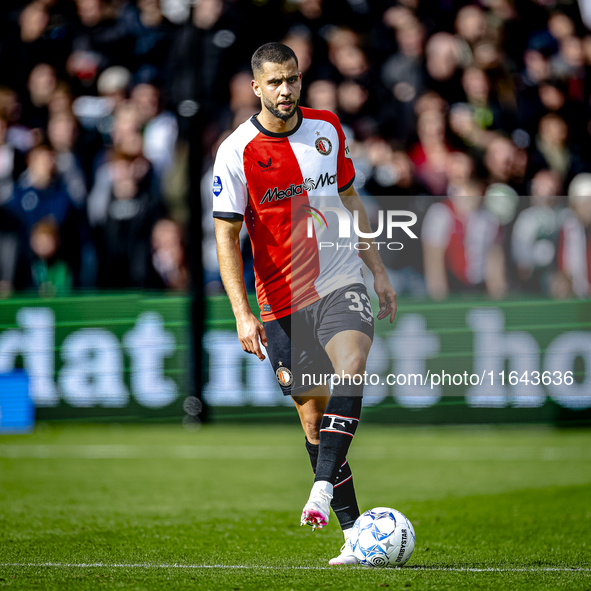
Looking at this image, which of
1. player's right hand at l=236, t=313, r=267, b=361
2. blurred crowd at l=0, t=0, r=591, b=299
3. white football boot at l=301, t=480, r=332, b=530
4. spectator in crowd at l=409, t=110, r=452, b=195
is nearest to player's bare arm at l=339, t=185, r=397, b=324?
player's right hand at l=236, t=313, r=267, b=361

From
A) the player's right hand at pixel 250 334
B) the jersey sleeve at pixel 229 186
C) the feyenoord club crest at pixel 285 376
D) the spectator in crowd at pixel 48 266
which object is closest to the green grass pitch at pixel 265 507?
the feyenoord club crest at pixel 285 376

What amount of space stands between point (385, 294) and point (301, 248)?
1.64 feet

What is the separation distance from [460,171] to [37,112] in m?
5.12

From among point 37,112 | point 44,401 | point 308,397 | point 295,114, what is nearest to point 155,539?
point 308,397

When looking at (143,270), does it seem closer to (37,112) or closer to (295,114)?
(37,112)

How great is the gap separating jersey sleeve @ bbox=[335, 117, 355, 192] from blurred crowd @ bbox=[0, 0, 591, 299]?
4.01 metres

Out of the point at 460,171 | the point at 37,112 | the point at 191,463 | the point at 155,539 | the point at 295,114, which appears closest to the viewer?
the point at 295,114

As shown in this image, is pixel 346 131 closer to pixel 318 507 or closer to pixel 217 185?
pixel 217 185

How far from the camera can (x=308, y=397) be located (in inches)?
185

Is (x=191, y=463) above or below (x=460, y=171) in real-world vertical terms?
below

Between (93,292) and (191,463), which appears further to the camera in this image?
(93,292)

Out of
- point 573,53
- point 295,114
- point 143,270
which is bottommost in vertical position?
point 143,270

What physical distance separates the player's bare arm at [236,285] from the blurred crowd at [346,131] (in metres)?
4.43

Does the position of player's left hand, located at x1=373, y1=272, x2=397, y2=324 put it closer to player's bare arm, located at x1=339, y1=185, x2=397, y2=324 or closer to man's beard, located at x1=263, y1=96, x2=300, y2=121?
player's bare arm, located at x1=339, y1=185, x2=397, y2=324
